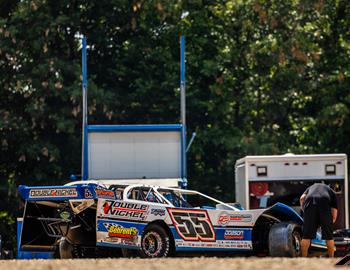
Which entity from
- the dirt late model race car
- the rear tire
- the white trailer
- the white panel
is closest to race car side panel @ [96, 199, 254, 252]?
the dirt late model race car

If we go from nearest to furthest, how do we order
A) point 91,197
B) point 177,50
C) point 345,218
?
point 91,197
point 345,218
point 177,50

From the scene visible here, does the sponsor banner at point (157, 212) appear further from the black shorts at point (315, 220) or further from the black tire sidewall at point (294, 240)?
the black shorts at point (315, 220)

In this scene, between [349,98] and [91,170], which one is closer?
[91,170]

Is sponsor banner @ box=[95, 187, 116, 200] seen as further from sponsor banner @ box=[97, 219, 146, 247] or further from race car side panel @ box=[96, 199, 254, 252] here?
sponsor banner @ box=[97, 219, 146, 247]

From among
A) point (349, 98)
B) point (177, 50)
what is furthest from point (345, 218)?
point (177, 50)

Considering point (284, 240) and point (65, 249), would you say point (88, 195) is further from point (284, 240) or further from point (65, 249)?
point (284, 240)

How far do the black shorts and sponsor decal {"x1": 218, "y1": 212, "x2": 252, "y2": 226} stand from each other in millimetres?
1022

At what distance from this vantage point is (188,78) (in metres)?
34.7

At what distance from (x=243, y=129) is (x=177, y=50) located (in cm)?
302

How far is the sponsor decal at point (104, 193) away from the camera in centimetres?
1944

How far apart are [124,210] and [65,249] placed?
72.7 inches

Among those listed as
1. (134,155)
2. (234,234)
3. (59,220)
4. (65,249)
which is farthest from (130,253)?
(134,155)

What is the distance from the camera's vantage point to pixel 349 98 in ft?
110

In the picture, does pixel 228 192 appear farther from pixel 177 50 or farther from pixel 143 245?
pixel 143 245
